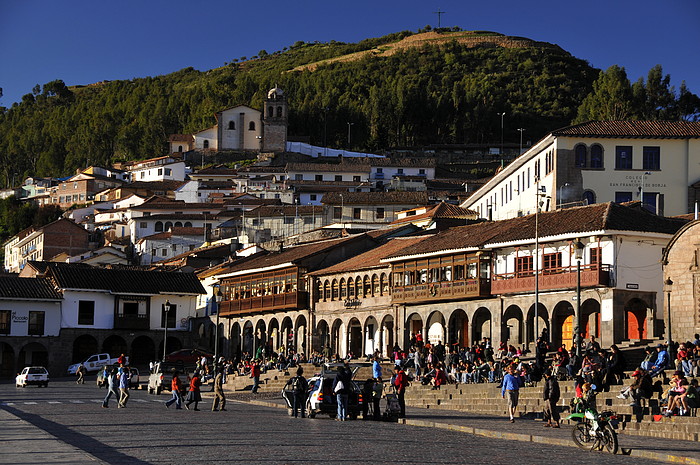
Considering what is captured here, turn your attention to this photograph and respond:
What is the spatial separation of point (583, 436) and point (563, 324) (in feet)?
87.6

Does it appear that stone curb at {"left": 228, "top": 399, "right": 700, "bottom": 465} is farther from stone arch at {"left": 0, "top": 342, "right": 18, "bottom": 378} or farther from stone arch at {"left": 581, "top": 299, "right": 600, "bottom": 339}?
stone arch at {"left": 0, "top": 342, "right": 18, "bottom": 378}

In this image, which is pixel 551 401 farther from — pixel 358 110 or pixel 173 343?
pixel 358 110

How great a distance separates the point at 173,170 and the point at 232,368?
85.3 m

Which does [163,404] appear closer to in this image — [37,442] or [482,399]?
[482,399]

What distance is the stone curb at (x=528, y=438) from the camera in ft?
71.5

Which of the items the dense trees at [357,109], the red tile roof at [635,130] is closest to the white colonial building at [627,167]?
the red tile roof at [635,130]

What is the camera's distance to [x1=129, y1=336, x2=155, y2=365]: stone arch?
244ft

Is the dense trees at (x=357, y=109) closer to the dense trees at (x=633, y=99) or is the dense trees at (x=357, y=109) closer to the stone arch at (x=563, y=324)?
the dense trees at (x=633, y=99)

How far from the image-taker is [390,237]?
225ft

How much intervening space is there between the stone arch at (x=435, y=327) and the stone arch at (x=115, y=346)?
81.0ft

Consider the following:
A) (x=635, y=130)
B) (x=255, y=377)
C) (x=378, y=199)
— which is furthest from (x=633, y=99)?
(x=255, y=377)

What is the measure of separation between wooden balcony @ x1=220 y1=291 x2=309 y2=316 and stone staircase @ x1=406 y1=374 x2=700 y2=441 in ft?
79.4

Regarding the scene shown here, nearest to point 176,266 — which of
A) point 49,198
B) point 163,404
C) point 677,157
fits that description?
point 677,157

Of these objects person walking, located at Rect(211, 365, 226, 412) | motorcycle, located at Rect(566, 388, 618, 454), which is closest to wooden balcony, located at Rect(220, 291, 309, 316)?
person walking, located at Rect(211, 365, 226, 412)
